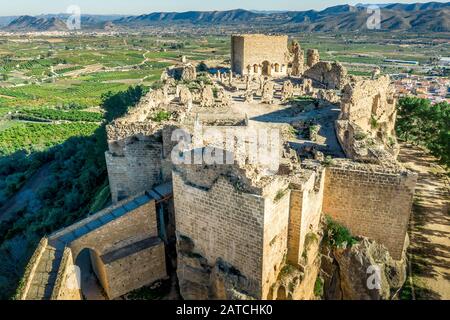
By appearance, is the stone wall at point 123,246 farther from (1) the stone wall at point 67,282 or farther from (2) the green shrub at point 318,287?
(2) the green shrub at point 318,287

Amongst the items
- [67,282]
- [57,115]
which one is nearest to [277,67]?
[67,282]

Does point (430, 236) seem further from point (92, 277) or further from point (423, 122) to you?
point (92, 277)

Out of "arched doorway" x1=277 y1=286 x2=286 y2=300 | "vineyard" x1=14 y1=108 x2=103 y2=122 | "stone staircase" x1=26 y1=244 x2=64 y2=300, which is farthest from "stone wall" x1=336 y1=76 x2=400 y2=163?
"vineyard" x1=14 y1=108 x2=103 y2=122

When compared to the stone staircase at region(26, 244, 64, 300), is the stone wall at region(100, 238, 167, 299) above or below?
below

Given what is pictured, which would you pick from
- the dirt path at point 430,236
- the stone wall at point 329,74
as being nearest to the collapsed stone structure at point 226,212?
the dirt path at point 430,236

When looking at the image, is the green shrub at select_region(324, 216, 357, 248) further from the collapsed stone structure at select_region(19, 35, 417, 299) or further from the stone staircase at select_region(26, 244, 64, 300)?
the stone staircase at select_region(26, 244, 64, 300)
